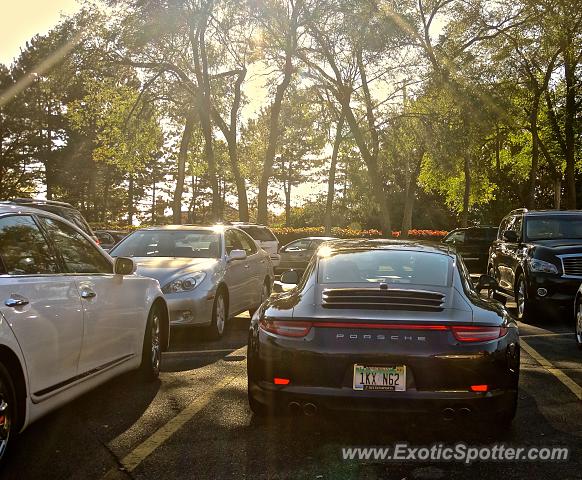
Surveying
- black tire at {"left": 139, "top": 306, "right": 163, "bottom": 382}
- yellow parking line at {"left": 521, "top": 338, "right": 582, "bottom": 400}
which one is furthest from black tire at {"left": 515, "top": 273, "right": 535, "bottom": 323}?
black tire at {"left": 139, "top": 306, "right": 163, "bottom": 382}

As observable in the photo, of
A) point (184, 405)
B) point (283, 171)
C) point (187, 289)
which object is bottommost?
point (184, 405)

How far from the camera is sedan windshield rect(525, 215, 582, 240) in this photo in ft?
44.9

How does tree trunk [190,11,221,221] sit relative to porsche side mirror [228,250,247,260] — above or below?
above

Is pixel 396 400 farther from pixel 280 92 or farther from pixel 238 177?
pixel 280 92

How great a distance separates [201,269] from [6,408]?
5.84 metres

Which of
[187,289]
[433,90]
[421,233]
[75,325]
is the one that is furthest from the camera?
[421,233]

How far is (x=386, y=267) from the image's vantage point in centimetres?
615

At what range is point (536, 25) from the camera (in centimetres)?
3062

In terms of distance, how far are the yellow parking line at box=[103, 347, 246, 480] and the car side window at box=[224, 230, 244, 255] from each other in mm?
4501

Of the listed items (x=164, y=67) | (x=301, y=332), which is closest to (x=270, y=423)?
(x=301, y=332)

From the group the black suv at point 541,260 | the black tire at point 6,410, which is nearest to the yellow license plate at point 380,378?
the black tire at point 6,410

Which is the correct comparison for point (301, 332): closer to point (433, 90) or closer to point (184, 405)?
point (184, 405)

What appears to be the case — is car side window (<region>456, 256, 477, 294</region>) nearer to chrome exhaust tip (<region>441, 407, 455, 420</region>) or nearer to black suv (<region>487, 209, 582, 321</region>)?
chrome exhaust tip (<region>441, 407, 455, 420</region>)

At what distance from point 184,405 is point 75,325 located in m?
1.33
